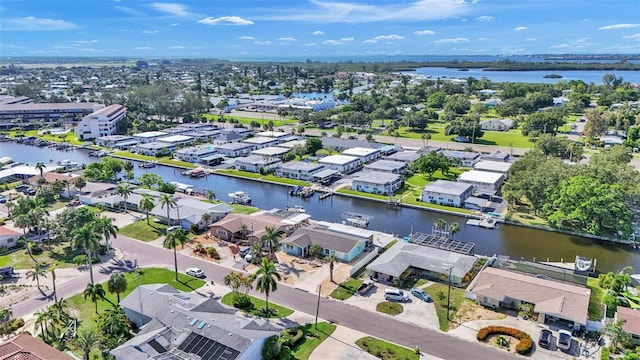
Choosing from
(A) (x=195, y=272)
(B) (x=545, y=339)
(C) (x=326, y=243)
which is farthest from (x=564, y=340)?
(A) (x=195, y=272)

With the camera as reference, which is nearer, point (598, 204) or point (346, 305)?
point (346, 305)

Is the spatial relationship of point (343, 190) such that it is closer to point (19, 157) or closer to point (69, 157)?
point (69, 157)

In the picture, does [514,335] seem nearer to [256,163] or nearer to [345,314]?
[345,314]

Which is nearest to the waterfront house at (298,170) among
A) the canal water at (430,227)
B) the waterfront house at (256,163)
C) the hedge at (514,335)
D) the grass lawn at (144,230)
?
the waterfront house at (256,163)

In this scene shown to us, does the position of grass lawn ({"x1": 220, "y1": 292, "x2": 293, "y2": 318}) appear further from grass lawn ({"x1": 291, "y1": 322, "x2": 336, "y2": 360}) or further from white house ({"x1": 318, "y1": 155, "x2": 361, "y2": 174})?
white house ({"x1": 318, "y1": 155, "x2": 361, "y2": 174})

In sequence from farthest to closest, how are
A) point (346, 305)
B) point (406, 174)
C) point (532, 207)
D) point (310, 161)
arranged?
point (310, 161) → point (406, 174) → point (532, 207) → point (346, 305)

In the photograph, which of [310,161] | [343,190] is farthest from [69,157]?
[343,190]

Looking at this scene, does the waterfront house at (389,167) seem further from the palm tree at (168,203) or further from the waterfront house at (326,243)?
the palm tree at (168,203)
